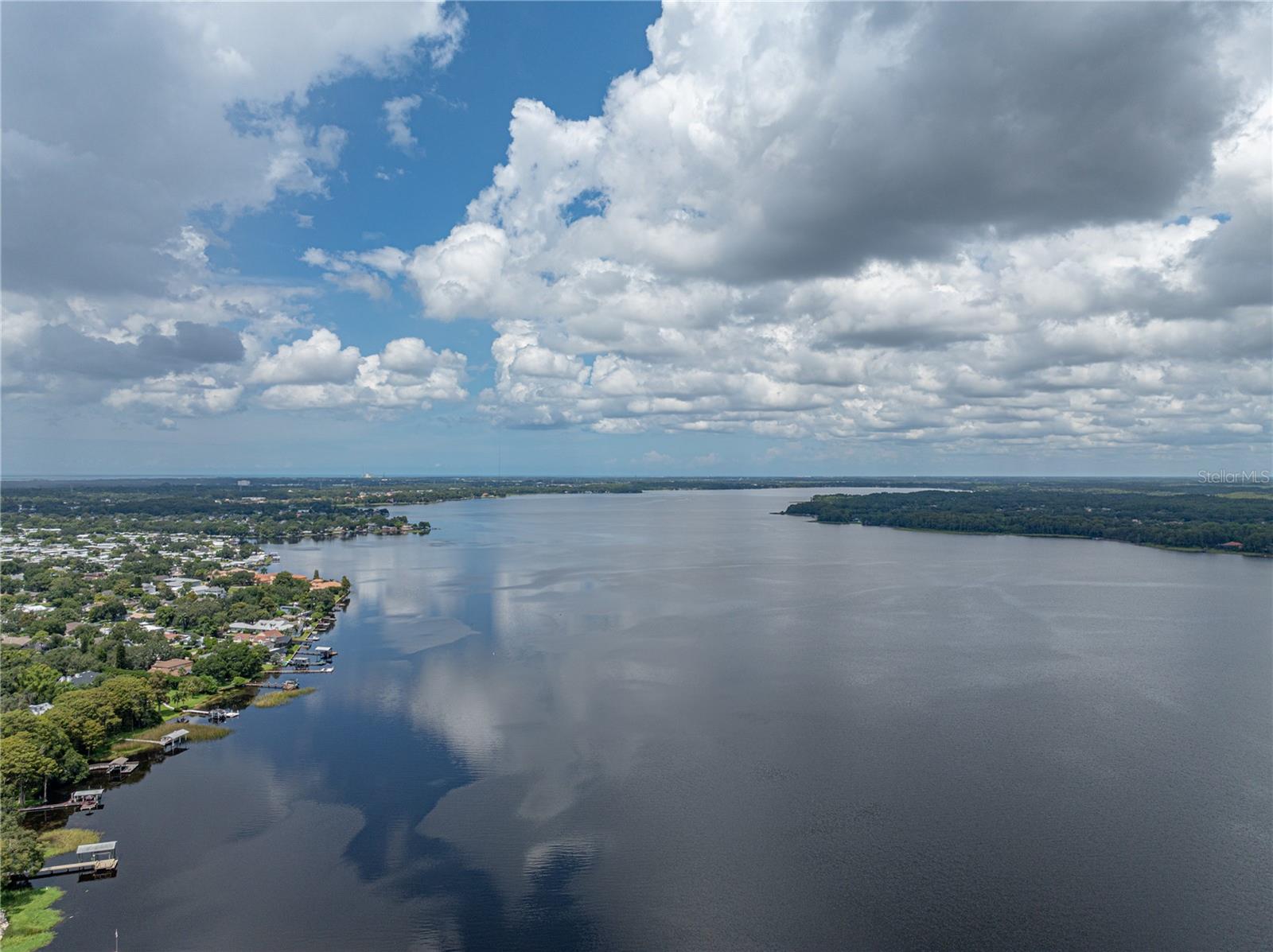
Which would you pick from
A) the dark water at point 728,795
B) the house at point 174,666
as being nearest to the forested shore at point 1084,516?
the dark water at point 728,795

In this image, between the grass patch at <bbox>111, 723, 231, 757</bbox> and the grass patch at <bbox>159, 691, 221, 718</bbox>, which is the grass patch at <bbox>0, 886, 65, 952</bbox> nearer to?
the grass patch at <bbox>111, 723, 231, 757</bbox>

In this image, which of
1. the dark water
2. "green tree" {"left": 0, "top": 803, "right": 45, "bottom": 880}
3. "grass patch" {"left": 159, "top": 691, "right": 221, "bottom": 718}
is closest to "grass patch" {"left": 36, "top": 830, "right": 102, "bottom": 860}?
the dark water

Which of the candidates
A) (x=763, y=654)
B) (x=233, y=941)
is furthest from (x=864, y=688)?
(x=233, y=941)

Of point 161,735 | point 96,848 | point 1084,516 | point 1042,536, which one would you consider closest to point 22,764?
point 96,848

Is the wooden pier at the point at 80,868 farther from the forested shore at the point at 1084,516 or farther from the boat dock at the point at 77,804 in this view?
the forested shore at the point at 1084,516

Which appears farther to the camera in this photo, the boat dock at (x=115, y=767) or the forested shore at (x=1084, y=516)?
the forested shore at (x=1084, y=516)

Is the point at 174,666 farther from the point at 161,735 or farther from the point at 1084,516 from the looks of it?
the point at 1084,516

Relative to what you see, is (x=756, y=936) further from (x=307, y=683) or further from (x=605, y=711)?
(x=307, y=683)
